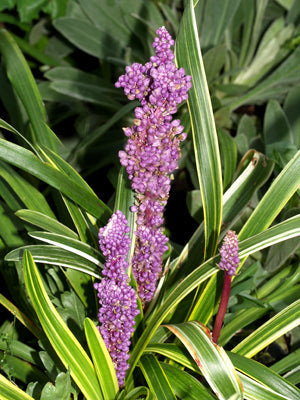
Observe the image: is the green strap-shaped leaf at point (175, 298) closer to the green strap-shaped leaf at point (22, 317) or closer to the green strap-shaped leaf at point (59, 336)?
the green strap-shaped leaf at point (59, 336)

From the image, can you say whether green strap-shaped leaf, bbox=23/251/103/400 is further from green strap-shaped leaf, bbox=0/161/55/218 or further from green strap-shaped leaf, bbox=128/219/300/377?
green strap-shaped leaf, bbox=0/161/55/218

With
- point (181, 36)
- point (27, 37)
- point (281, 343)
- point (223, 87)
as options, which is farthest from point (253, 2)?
point (281, 343)

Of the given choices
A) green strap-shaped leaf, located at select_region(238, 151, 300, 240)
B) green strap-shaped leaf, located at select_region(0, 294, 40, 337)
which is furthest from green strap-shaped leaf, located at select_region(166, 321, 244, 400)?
Result: green strap-shaped leaf, located at select_region(0, 294, 40, 337)

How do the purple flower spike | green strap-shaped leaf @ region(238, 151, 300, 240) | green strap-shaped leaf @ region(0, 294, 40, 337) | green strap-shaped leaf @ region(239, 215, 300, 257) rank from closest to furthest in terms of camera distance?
the purple flower spike → green strap-shaped leaf @ region(239, 215, 300, 257) → green strap-shaped leaf @ region(238, 151, 300, 240) → green strap-shaped leaf @ region(0, 294, 40, 337)

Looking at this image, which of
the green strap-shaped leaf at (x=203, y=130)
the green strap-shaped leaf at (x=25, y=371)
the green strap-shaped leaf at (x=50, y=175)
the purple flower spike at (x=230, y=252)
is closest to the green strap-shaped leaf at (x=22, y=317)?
the green strap-shaped leaf at (x=25, y=371)

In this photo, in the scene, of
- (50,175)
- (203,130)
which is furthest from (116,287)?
(203,130)
